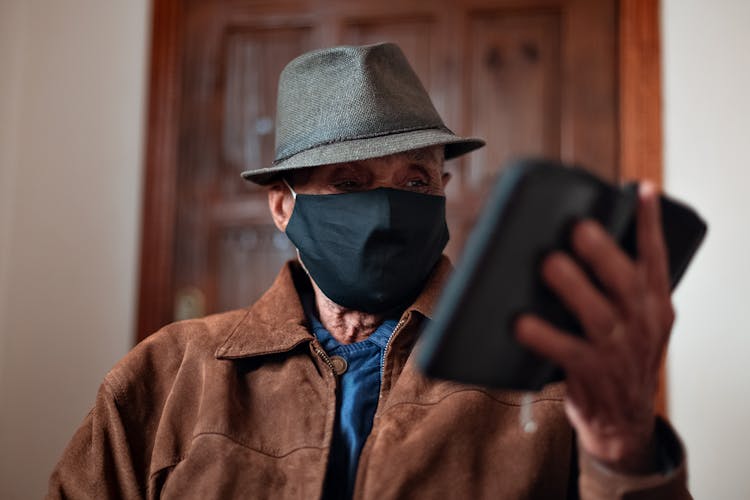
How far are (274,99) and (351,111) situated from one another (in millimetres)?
987

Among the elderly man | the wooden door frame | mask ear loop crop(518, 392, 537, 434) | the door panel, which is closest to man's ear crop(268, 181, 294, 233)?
the elderly man

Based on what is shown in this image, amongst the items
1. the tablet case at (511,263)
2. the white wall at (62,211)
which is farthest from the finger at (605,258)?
the white wall at (62,211)

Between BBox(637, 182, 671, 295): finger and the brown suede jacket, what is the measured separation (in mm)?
497

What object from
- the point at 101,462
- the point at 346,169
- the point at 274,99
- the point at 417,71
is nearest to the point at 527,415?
the point at 346,169

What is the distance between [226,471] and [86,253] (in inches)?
47.5

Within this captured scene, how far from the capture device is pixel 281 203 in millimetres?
1444

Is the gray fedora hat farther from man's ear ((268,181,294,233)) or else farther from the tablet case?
the tablet case

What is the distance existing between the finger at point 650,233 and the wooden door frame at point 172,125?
1.23 metres

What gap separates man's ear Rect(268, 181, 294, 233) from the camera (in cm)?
143

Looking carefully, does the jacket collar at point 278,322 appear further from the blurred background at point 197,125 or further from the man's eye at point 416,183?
the blurred background at point 197,125

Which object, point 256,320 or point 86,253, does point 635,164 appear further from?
point 86,253

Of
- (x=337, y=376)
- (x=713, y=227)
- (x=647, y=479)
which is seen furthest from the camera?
(x=713, y=227)

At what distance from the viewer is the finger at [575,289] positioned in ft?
2.41

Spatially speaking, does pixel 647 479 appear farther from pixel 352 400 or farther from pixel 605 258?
pixel 352 400
